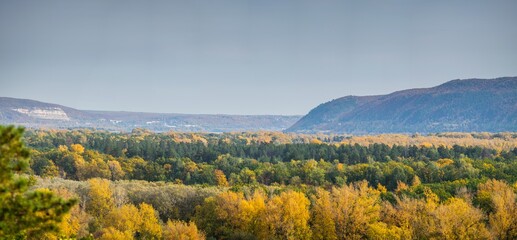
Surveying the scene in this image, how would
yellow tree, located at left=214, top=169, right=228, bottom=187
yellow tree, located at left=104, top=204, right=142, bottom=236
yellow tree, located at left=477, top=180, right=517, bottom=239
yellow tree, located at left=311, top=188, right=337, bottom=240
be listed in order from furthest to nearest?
yellow tree, located at left=214, top=169, right=228, bottom=187
yellow tree, located at left=311, top=188, right=337, bottom=240
yellow tree, located at left=104, top=204, right=142, bottom=236
yellow tree, located at left=477, top=180, right=517, bottom=239

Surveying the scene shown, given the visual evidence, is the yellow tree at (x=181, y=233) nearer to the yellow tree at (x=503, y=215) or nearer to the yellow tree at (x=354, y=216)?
Result: the yellow tree at (x=354, y=216)

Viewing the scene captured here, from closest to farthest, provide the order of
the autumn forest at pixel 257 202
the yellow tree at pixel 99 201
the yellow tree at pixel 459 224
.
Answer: the autumn forest at pixel 257 202, the yellow tree at pixel 459 224, the yellow tree at pixel 99 201

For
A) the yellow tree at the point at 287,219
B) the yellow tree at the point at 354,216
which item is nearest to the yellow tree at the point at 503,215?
the yellow tree at the point at 354,216

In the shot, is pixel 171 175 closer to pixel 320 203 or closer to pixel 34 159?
pixel 34 159

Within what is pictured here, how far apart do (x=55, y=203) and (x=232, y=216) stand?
56744mm

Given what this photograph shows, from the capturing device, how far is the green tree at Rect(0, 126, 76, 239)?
16.2 m

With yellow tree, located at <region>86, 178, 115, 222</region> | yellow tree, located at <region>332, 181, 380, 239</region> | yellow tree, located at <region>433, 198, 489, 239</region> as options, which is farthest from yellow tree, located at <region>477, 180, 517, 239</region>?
yellow tree, located at <region>86, 178, 115, 222</region>

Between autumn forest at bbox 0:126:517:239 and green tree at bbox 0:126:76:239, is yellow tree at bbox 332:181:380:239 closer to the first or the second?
autumn forest at bbox 0:126:517:239

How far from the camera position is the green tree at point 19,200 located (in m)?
16.2

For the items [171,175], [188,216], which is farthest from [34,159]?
[188,216]

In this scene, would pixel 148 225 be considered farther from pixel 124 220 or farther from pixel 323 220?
pixel 323 220

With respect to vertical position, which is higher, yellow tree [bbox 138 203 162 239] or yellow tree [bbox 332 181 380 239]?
yellow tree [bbox 332 181 380 239]

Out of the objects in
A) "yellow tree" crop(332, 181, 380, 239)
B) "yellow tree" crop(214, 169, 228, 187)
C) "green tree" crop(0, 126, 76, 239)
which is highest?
"green tree" crop(0, 126, 76, 239)

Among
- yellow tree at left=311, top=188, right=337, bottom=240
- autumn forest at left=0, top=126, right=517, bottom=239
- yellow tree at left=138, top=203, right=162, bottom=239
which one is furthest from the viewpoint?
yellow tree at left=311, top=188, right=337, bottom=240
